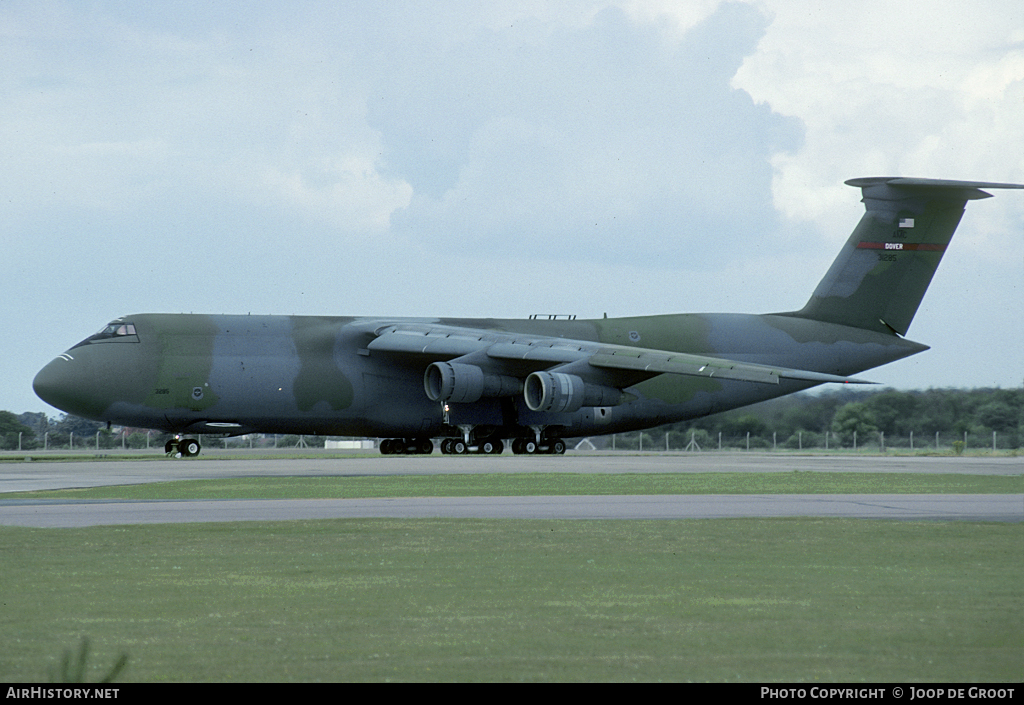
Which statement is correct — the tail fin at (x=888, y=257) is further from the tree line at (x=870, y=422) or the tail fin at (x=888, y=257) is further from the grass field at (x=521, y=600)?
the grass field at (x=521, y=600)

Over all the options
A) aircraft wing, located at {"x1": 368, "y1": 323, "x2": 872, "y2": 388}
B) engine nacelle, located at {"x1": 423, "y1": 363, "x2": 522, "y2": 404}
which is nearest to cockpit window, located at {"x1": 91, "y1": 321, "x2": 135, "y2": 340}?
aircraft wing, located at {"x1": 368, "y1": 323, "x2": 872, "y2": 388}

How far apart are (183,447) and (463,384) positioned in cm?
1034

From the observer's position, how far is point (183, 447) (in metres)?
43.5

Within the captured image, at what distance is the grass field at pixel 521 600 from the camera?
7.11 metres

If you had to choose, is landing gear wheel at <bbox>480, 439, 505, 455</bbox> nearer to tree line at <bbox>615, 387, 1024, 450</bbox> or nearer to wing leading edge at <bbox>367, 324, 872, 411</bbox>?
wing leading edge at <bbox>367, 324, 872, 411</bbox>

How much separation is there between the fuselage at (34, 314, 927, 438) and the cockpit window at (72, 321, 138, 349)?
5 cm

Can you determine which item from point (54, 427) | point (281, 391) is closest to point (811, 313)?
point (281, 391)

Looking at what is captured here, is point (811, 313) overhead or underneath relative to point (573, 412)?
overhead

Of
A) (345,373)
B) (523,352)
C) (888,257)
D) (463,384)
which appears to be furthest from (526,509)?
(888,257)

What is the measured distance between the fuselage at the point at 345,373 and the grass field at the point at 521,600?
25.6 m

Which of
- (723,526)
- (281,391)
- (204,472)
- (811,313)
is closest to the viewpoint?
(723,526)

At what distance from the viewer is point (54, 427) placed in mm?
85188
